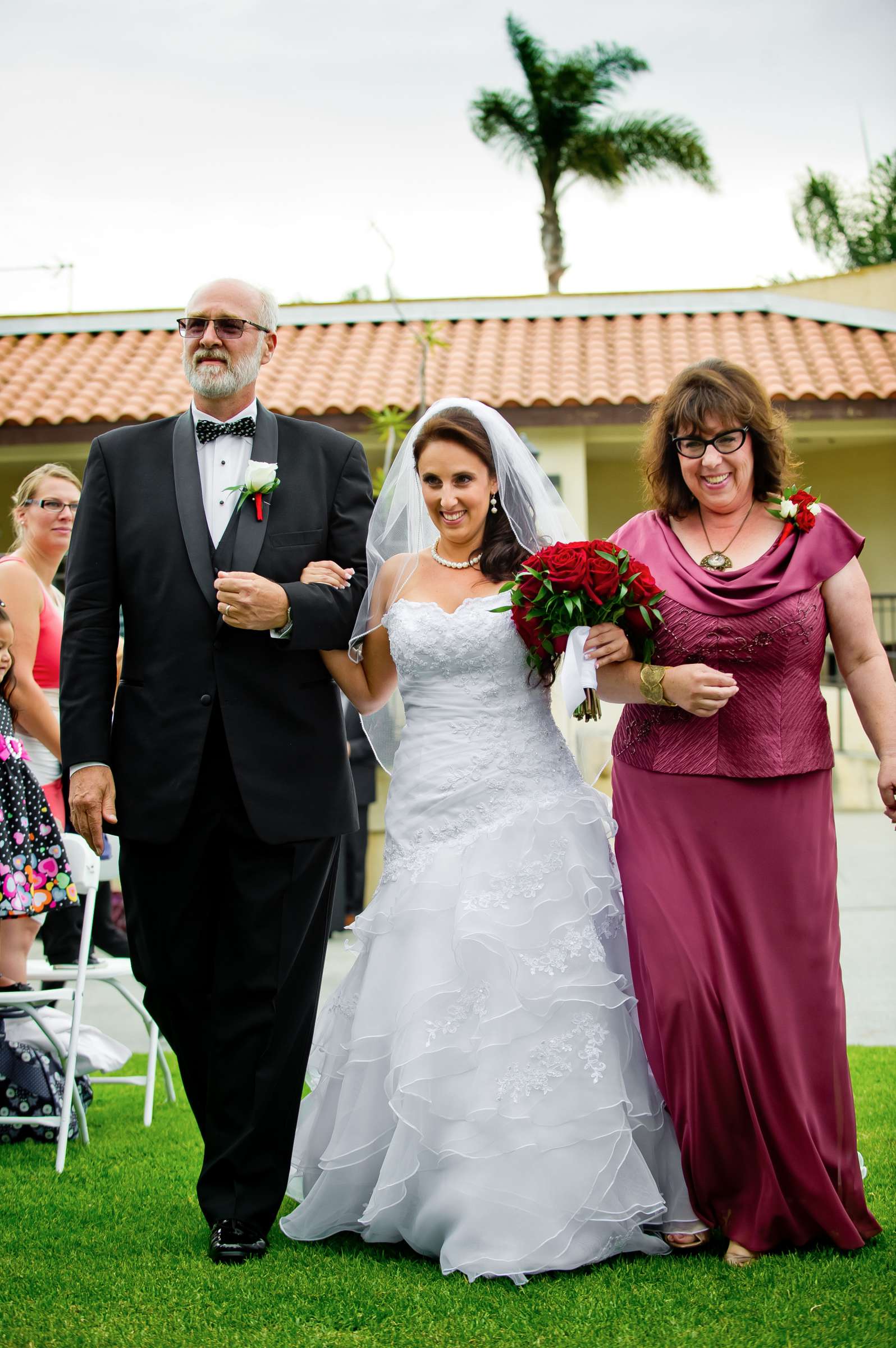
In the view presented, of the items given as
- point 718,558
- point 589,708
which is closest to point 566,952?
point 589,708

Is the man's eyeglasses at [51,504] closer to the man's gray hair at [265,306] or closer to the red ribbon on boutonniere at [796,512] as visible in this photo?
the man's gray hair at [265,306]

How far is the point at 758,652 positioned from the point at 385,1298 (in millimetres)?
1952

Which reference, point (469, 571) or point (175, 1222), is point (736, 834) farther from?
point (175, 1222)

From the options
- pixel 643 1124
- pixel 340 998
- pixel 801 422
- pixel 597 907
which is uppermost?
pixel 801 422

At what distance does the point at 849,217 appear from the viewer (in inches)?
1497

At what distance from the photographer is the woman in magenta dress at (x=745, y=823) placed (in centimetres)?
351

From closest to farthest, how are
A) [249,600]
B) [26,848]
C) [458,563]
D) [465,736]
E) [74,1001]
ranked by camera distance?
[249,600]
[465,736]
[458,563]
[26,848]
[74,1001]

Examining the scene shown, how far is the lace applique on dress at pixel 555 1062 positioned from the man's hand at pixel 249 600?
1.34m

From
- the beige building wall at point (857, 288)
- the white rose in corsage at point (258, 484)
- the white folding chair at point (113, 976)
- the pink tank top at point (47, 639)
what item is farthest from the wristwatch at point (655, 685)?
the beige building wall at point (857, 288)

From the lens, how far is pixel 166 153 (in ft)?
48.3

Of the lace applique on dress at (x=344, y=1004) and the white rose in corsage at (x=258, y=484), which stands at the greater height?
the white rose in corsage at (x=258, y=484)

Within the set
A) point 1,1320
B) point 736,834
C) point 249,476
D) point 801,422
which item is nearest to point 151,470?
point 249,476

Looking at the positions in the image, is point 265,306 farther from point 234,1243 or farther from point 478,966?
point 234,1243

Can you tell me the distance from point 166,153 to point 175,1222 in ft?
43.8
